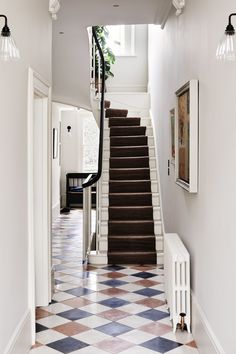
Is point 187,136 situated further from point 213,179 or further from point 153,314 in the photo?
point 153,314

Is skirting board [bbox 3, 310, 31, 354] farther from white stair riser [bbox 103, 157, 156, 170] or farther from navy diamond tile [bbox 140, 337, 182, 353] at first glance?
white stair riser [bbox 103, 157, 156, 170]

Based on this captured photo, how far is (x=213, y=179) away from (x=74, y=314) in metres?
2.09

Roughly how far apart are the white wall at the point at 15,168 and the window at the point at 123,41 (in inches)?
296

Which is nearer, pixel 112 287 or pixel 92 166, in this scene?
pixel 112 287

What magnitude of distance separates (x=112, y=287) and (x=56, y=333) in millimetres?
1442

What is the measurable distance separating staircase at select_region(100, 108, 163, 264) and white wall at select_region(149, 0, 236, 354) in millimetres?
2185

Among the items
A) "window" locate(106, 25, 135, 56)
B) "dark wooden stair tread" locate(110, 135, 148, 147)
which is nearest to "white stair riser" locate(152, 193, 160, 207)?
"dark wooden stair tread" locate(110, 135, 148, 147)

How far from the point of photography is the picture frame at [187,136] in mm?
3572

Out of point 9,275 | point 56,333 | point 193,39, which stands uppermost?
point 193,39

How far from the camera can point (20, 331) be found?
3170mm

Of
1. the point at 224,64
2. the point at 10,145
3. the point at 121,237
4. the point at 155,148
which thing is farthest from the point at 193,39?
the point at 155,148

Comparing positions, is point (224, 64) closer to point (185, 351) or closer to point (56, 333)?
point (185, 351)

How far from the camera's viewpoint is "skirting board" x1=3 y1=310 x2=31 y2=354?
290cm

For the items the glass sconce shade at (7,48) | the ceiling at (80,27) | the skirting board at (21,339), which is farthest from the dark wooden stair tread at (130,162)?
the glass sconce shade at (7,48)
